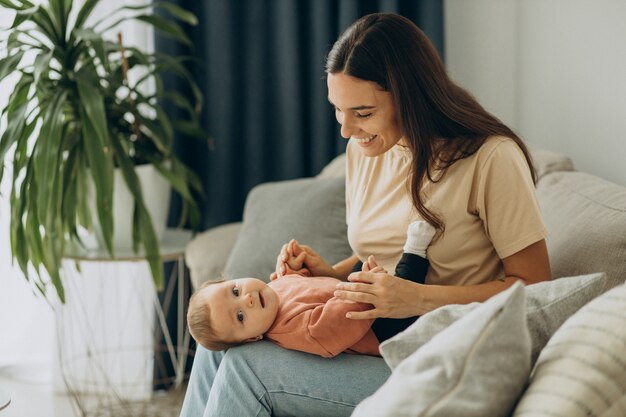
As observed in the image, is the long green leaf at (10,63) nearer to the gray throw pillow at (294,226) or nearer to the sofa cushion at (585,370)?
the gray throw pillow at (294,226)

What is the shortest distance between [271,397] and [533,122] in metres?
1.52

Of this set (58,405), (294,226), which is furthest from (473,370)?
(58,405)

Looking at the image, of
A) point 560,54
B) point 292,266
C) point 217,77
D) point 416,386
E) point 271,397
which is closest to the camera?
point 416,386

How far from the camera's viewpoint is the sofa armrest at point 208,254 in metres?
2.47

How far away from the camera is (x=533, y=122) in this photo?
268 cm

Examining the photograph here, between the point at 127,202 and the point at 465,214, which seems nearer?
the point at 465,214

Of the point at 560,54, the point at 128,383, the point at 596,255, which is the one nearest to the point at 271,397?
the point at 596,255

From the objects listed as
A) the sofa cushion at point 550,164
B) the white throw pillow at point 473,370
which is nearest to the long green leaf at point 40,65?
the sofa cushion at point 550,164

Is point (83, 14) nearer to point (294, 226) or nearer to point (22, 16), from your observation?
point (22, 16)

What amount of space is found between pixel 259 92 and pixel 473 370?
2151 mm

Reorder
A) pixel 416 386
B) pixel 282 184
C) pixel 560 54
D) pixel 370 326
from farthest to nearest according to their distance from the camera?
pixel 282 184, pixel 560 54, pixel 370 326, pixel 416 386

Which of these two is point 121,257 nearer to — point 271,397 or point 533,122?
point 271,397

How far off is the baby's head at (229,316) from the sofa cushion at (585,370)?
659 mm

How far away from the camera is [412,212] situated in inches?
70.0
